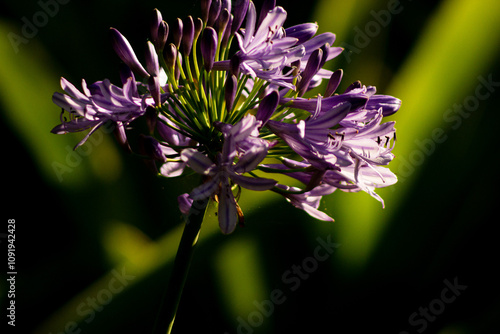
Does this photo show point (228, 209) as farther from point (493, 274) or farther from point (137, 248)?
point (493, 274)

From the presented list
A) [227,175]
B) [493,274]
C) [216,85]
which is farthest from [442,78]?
[227,175]

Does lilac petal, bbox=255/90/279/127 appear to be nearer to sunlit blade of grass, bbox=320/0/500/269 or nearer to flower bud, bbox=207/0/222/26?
flower bud, bbox=207/0/222/26

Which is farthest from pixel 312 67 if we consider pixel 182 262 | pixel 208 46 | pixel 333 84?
pixel 182 262

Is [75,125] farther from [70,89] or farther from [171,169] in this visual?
[171,169]

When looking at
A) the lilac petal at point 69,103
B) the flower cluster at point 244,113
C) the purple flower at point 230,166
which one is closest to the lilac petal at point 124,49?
the flower cluster at point 244,113

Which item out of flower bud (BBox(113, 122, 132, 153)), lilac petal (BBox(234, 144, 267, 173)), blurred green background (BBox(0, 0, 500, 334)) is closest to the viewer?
lilac petal (BBox(234, 144, 267, 173))

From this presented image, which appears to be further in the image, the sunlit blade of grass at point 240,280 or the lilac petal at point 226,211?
the sunlit blade of grass at point 240,280

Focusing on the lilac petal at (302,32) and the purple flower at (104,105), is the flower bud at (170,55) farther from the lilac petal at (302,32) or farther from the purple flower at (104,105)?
the lilac petal at (302,32)

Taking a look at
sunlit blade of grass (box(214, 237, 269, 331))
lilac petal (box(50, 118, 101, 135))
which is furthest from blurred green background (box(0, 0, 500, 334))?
lilac petal (box(50, 118, 101, 135))
